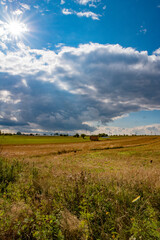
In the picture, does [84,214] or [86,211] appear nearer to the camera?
[84,214]

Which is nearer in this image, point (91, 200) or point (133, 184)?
point (91, 200)

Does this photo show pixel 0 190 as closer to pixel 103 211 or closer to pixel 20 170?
pixel 20 170

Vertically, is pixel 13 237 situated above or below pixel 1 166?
below

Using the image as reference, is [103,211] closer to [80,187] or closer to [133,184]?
[80,187]

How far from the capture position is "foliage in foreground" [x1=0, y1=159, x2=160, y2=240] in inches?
179

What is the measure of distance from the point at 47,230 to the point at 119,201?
2.68 meters

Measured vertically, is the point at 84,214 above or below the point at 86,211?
above

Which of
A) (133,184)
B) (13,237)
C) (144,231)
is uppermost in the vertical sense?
(133,184)

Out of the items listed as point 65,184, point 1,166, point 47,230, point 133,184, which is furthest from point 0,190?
point 133,184

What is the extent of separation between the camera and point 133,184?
6832 mm

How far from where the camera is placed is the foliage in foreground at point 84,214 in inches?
179

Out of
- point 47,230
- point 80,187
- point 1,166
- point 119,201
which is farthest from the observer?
point 1,166

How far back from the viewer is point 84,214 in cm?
508

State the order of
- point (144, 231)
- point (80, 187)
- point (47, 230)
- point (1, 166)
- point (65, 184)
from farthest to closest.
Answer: point (1, 166), point (65, 184), point (80, 187), point (47, 230), point (144, 231)
